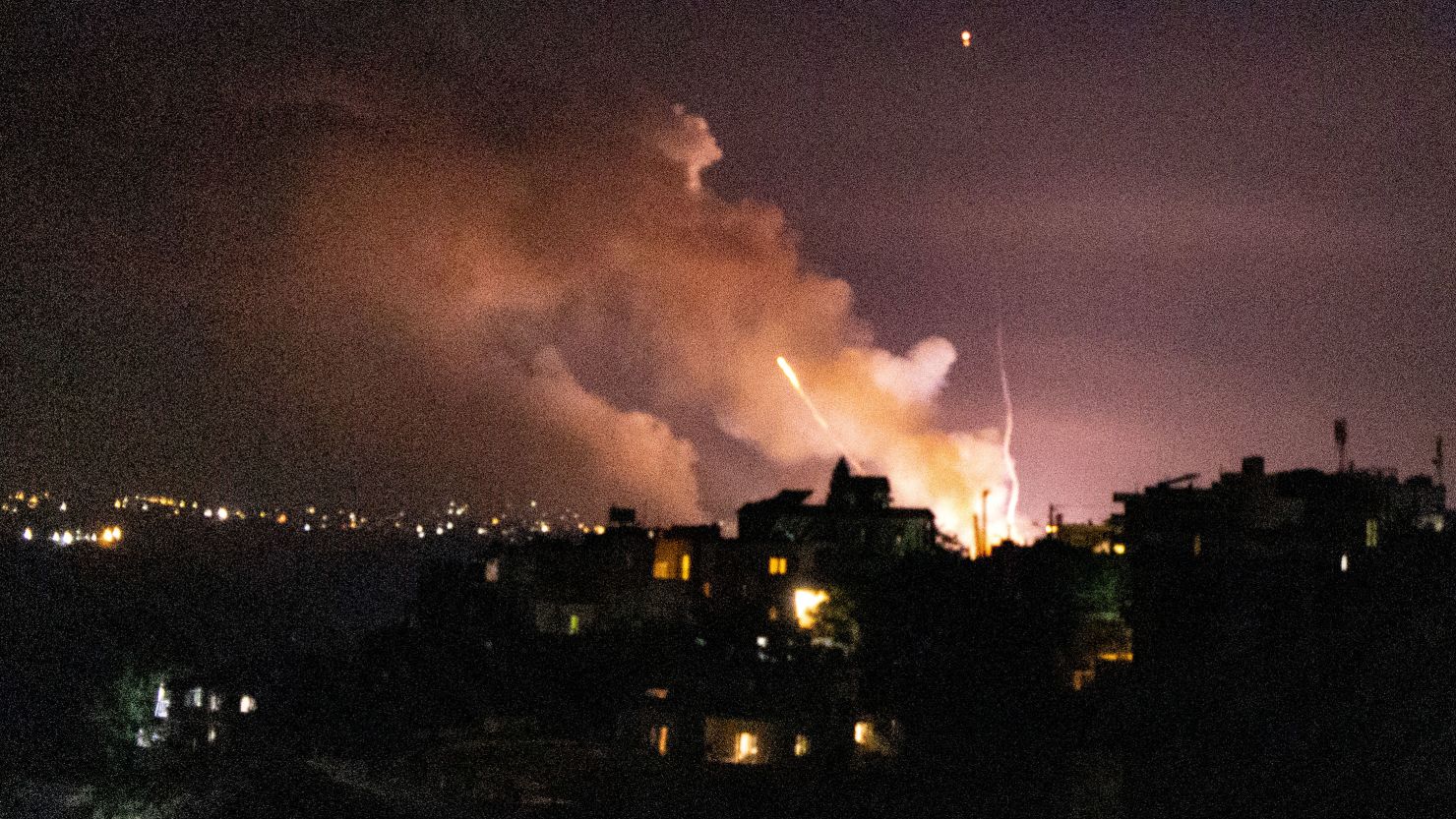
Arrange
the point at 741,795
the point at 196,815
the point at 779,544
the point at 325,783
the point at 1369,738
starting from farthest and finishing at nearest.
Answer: the point at 779,544 < the point at 196,815 < the point at 325,783 < the point at 741,795 < the point at 1369,738

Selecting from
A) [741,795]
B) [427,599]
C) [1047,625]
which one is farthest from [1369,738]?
[427,599]

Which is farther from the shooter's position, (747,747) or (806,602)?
(806,602)

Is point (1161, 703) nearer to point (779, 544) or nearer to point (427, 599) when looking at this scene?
point (779, 544)

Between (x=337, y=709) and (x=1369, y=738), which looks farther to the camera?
(x=337, y=709)

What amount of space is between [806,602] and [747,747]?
8471 mm

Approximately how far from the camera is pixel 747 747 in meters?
20.1

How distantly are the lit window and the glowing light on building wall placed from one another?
6070 millimetres

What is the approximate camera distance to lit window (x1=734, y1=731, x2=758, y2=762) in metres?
20.1

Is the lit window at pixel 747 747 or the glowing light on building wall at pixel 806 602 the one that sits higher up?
the glowing light on building wall at pixel 806 602

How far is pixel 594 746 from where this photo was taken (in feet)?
69.6

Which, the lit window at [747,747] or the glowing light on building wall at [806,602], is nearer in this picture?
the lit window at [747,747]

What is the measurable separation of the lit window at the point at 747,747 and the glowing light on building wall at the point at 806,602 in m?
6.07

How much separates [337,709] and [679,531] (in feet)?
31.1

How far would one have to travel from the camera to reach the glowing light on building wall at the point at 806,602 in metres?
26.7
